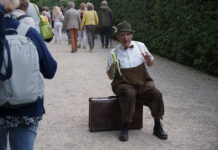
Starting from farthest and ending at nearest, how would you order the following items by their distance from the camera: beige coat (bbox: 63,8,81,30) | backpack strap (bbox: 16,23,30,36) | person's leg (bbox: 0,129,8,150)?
beige coat (bbox: 63,8,81,30) < person's leg (bbox: 0,129,8,150) < backpack strap (bbox: 16,23,30,36)

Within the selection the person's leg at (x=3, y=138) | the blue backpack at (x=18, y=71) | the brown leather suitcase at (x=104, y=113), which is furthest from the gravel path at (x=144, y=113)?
the blue backpack at (x=18, y=71)

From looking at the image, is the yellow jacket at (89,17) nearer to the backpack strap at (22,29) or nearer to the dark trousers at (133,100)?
the dark trousers at (133,100)

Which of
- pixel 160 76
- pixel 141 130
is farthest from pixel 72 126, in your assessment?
pixel 160 76

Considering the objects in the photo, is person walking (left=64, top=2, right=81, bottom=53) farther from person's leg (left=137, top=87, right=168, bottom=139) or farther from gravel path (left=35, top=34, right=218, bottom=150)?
person's leg (left=137, top=87, right=168, bottom=139)

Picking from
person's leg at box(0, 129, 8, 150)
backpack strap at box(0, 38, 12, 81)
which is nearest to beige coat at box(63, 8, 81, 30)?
person's leg at box(0, 129, 8, 150)

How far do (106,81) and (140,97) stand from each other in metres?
3.46

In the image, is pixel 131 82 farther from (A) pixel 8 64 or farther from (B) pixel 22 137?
(A) pixel 8 64

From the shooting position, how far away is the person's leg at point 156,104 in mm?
4395

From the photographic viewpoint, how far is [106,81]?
792 cm

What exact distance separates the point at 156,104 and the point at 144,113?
3.73ft

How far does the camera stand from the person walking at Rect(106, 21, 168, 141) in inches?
171

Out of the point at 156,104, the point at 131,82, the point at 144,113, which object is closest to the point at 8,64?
the point at 131,82

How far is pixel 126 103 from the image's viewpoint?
4.30m

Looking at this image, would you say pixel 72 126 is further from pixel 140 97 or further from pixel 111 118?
pixel 140 97
